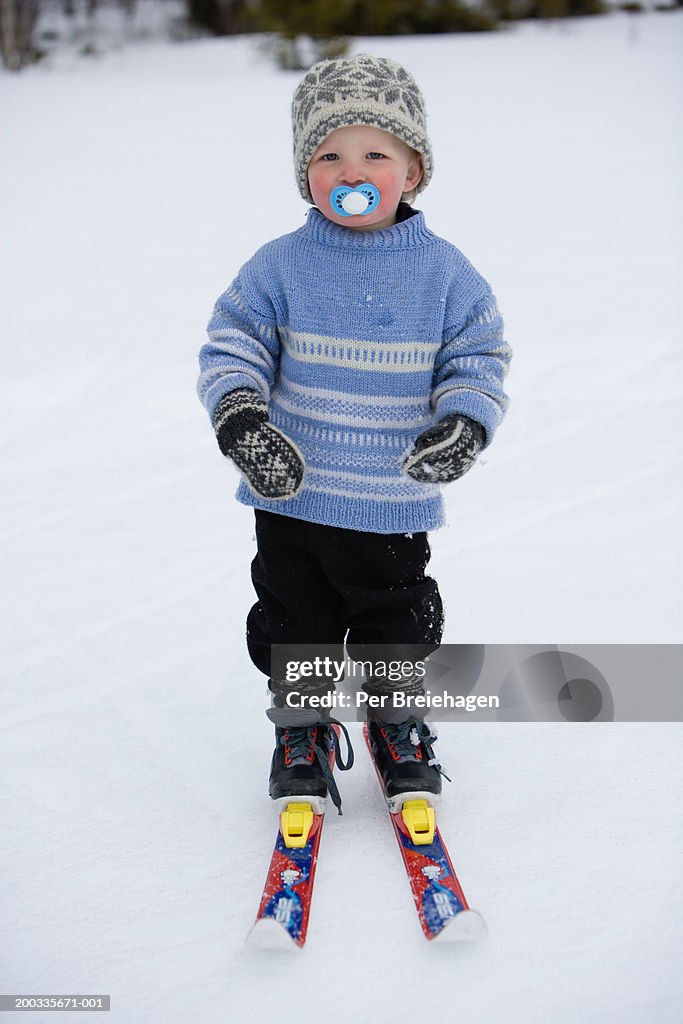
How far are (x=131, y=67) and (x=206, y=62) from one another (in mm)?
701

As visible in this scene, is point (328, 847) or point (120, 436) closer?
point (328, 847)

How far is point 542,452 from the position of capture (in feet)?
11.0

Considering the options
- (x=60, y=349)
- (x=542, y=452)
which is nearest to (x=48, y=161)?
(x=60, y=349)

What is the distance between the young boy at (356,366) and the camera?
1522 mm

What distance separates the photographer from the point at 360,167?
153cm

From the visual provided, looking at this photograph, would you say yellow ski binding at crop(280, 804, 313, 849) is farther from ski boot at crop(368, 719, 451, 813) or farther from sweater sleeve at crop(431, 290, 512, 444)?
sweater sleeve at crop(431, 290, 512, 444)

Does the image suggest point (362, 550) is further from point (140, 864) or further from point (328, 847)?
point (140, 864)

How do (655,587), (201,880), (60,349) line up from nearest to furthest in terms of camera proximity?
1. (201,880)
2. (655,587)
3. (60,349)

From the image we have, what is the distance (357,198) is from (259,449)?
43 centimetres

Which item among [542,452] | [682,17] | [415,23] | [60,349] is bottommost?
[542,452]

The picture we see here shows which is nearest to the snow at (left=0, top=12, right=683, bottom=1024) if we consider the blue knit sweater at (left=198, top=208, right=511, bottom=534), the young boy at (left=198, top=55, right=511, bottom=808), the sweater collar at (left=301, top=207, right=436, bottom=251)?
the young boy at (left=198, top=55, right=511, bottom=808)

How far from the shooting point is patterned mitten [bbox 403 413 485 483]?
148 cm

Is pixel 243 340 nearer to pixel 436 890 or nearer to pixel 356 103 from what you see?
pixel 356 103

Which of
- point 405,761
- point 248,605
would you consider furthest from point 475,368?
point 248,605
